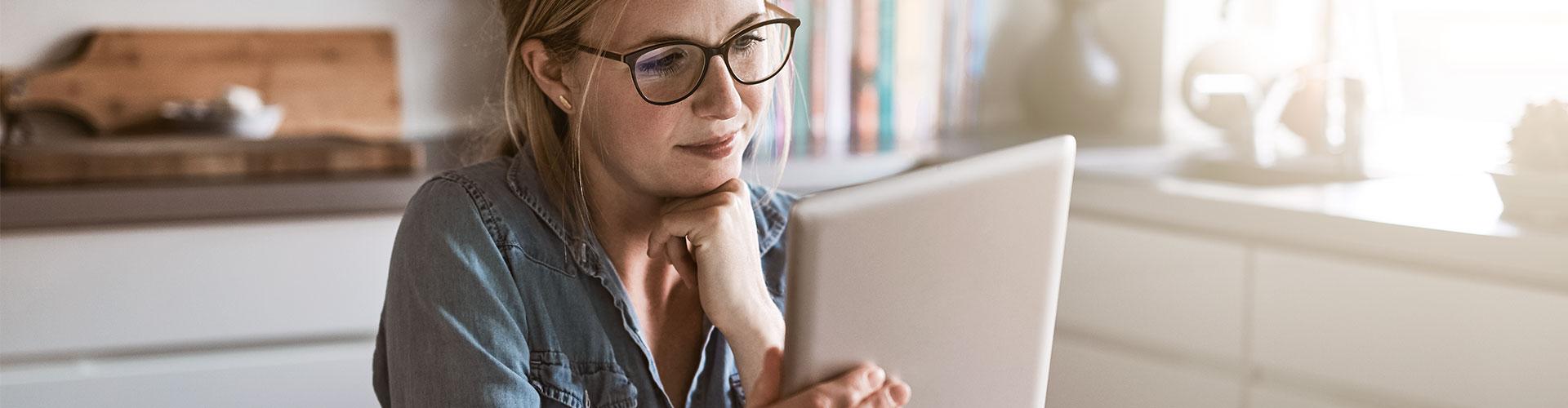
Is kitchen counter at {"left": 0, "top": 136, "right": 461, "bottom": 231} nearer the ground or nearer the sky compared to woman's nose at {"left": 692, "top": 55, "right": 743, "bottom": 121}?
nearer the ground

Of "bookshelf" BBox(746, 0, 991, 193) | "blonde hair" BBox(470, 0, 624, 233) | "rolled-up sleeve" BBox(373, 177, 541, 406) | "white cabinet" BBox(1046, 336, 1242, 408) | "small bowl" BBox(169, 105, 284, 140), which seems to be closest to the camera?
"rolled-up sleeve" BBox(373, 177, 541, 406)

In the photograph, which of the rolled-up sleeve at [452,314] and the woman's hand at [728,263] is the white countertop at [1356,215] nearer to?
the woman's hand at [728,263]

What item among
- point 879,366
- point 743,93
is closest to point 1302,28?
point 743,93

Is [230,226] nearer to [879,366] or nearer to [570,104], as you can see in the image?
[570,104]

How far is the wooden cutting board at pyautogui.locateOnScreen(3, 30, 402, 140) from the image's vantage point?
79.0 inches

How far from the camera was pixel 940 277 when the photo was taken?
74 centimetres

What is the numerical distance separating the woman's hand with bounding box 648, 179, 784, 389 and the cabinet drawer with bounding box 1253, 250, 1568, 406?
2.73 ft

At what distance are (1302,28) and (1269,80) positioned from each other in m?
0.26

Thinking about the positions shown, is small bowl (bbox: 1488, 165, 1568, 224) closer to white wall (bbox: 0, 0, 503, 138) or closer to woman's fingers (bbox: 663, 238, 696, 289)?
woman's fingers (bbox: 663, 238, 696, 289)

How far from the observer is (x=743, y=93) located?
1052mm

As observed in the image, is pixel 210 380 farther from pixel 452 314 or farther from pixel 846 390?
pixel 846 390

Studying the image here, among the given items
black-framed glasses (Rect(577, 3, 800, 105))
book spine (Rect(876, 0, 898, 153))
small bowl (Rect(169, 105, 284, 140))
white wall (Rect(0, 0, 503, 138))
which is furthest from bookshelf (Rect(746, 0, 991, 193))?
black-framed glasses (Rect(577, 3, 800, 105))

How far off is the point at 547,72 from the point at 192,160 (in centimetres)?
89

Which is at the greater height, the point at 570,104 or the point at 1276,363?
the point at 570,104
